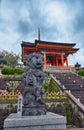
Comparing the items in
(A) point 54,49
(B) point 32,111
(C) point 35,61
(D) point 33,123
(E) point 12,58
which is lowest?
(D) point 33,123

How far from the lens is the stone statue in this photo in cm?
990

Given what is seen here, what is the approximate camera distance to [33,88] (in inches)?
401

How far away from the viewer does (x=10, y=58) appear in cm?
3925

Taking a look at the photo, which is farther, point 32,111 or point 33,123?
point 32,111

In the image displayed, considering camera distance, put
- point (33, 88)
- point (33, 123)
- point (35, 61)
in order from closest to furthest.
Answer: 1. point (33, 123)
2. point (33, 88)
3. point (35, 61)

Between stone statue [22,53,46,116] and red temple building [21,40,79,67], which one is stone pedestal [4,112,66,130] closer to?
stone statue [22,53,46,116]

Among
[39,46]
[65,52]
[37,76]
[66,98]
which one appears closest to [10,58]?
[39,46]

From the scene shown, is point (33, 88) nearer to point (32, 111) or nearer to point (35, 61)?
point (32, 111)

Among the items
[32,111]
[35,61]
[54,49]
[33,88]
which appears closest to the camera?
[32,111]

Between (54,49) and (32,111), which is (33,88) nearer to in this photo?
(32,111)

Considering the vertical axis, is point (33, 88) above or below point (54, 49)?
below

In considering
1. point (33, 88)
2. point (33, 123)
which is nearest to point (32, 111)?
point (33, 88)

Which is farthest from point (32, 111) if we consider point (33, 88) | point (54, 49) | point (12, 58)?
point (12, 58)

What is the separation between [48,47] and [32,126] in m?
28.1
